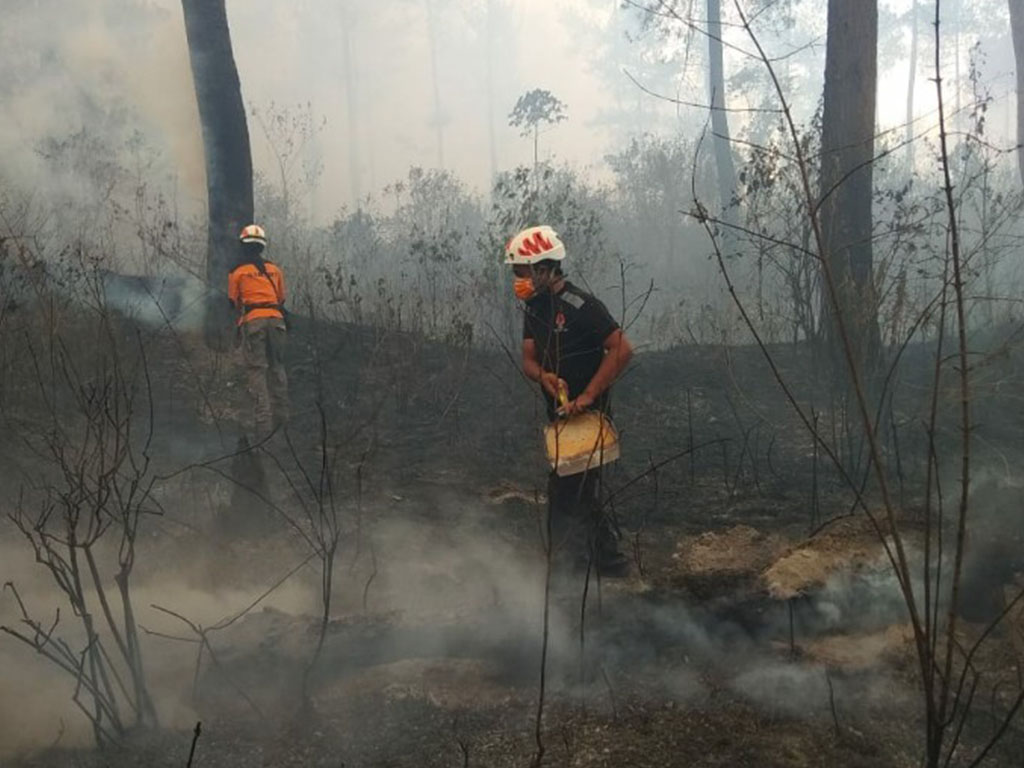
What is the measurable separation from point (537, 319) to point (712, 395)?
13.1ft

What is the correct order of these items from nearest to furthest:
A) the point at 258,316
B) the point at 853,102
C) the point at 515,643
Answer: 1. the point at 515,643
2. the point at 258,316
3. the point at 853,102

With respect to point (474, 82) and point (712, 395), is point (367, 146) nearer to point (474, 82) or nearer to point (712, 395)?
point (474, 82)

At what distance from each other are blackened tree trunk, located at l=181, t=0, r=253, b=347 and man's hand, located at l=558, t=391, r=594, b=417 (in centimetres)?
552

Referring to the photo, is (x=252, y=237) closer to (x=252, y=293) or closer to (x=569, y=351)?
(x=252, y=293)

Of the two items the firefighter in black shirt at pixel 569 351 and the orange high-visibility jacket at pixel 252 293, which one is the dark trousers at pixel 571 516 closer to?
the firefighter in black shirt at pixel 569 351

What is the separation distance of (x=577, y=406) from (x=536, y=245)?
72 centimetres

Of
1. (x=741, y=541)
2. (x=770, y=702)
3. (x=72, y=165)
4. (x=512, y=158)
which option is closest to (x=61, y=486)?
(x=741, y=541)

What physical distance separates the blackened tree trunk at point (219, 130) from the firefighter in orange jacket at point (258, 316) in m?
2.21

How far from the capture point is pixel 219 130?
27.4 feet

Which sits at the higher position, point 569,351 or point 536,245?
point 536,245

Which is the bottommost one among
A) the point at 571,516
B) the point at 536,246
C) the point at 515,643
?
the point at 515,643

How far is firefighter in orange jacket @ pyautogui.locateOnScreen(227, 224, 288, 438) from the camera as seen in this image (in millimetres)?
6133

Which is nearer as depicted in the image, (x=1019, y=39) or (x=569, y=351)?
(x=569, y=351)

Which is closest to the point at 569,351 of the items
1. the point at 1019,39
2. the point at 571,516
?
the point at 571,516
